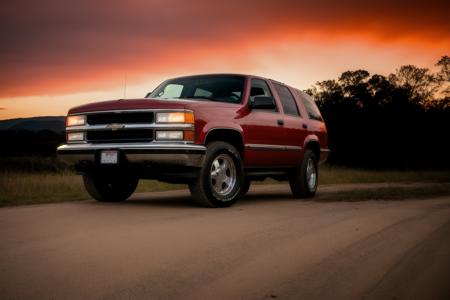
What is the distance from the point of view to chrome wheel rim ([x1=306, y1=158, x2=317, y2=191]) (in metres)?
10.8

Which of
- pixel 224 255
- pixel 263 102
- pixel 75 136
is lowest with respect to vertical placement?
pixel 224 255

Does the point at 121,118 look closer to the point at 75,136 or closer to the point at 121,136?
the point at 121,136

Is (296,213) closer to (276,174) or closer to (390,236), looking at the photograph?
(390,236)

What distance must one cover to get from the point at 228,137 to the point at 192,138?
1.04 meters

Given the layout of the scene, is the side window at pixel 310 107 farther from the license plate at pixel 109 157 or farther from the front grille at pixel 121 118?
the license plate at pixel 109 157

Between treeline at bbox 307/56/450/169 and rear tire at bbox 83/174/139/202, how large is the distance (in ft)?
115

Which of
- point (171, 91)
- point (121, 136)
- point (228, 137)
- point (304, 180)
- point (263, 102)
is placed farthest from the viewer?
point (304, 180)

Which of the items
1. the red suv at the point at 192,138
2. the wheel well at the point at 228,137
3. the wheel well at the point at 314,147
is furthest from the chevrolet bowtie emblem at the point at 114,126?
the wheel well at the point at 314,147

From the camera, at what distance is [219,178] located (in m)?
8.34

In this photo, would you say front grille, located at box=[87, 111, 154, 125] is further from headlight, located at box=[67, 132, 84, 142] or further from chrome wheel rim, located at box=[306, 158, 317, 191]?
chrome wheel rim, located at box=[306, 158, 317, 191]

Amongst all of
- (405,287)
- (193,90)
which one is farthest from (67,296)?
(193,90)

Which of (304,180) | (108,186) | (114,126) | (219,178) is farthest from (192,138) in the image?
(304,180)

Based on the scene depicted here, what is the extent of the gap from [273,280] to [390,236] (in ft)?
6.95

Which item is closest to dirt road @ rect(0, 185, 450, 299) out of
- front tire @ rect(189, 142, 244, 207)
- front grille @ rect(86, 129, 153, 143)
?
front tire @ rect(189, 142, 244, 207)
